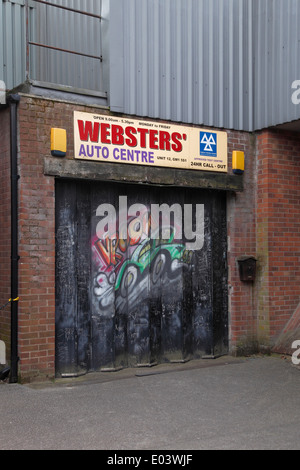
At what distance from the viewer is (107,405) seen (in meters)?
5.68

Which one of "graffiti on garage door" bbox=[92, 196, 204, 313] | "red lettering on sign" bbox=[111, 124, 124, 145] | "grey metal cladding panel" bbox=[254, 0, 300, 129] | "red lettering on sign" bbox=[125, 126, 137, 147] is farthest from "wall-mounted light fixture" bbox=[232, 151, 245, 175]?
"red lettering on sign" bbox=[111, 124, 124, 145]

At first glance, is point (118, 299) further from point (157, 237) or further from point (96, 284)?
point (157, 237)

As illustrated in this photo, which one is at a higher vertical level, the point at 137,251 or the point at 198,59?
the point at 198,59

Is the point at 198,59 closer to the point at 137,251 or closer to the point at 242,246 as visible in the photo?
the point at 242,246

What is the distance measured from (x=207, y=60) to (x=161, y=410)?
17.3 ft

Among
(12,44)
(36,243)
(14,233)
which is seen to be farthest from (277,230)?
(12,44)

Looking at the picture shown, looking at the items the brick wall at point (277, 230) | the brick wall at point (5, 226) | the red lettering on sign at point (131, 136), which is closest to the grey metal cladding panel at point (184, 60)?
the red lettering on sign at point (131, 136)

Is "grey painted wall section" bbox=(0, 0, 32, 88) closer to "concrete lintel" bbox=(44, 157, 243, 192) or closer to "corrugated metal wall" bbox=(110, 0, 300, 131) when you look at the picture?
"corrugated metal wall" bbox=(110, 0, 300, 131)

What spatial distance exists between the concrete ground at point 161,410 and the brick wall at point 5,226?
33.4 inches

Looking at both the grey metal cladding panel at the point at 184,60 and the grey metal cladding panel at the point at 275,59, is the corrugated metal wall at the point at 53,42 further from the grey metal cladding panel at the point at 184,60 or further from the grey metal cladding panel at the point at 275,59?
the grey metal cladding panel at the point at 275,59

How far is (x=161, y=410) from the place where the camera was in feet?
18.0

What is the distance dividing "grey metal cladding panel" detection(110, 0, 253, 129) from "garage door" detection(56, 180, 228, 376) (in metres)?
1.23

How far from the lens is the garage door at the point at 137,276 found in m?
6.99

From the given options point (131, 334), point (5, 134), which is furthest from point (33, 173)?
point (131, 334)
